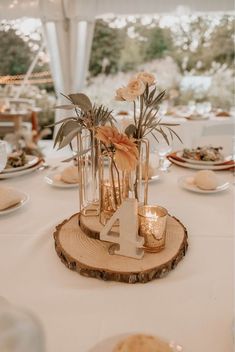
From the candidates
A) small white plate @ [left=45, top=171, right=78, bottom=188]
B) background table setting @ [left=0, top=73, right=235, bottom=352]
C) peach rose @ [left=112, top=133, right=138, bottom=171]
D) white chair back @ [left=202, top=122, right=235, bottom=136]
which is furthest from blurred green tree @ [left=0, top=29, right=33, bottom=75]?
peach rose @ [left=112, top=133, right=138, bottom=171]

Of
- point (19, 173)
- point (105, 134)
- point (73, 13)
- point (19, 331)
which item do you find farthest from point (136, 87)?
point (73, 13)

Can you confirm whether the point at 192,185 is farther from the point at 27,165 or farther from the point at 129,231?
the point at 27,165

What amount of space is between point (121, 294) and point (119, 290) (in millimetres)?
14

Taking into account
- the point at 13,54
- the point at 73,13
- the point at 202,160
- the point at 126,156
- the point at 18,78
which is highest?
the point at 73,13

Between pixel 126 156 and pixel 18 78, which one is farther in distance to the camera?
pixel 18 78

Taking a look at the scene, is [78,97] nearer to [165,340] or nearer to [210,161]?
[165,340]

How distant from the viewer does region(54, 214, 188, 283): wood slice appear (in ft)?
2.31

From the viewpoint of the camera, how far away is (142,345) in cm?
49

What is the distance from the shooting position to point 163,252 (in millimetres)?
779

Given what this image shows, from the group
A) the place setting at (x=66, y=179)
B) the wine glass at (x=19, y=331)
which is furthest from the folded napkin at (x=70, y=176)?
the wine glass at (x=19, y=331)

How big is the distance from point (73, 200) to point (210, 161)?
2.34ft

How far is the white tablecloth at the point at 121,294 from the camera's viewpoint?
0.56 meters

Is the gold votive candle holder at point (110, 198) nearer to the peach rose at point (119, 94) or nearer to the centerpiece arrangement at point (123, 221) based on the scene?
the centerpiece arrangement at point (123, 221)

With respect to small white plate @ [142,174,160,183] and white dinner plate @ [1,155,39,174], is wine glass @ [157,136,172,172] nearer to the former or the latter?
small white plate @ [142,174,160,183]
